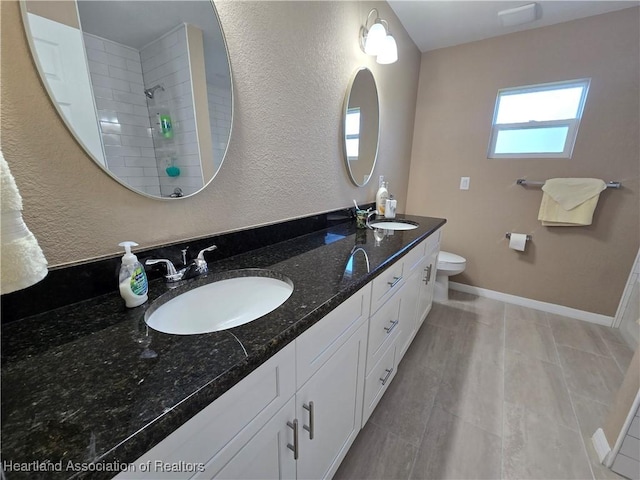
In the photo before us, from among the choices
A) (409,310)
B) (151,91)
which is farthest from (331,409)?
(151,91)

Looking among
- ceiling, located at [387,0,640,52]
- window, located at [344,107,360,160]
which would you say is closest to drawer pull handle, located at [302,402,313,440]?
window, located at [344,107,360,160]

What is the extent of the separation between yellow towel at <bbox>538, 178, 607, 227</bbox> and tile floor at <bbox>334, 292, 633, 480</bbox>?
34.2 inches

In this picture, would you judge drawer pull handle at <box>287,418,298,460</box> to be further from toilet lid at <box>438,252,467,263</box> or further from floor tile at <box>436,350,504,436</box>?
toilet lid at <box>438,252,467,263</box>

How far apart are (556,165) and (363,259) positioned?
2185 mm

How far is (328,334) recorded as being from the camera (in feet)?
2.45

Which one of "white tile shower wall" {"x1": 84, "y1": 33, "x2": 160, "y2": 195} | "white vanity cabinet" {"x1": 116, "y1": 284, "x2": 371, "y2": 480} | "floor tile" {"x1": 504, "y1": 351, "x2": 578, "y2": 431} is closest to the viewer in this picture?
"white vanity cabinet" {"x1": 116, "y1": 284, "x2": 371, "y2": 480}

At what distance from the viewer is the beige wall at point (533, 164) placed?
6.20ft

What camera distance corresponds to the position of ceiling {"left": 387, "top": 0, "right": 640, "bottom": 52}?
1.77 metres

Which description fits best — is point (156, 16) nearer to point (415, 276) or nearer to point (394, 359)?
point (415, 276)

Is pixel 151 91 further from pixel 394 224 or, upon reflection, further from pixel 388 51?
pixel 394 224

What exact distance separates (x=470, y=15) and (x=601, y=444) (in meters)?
2.67

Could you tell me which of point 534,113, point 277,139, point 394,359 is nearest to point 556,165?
Answer: point 534,113

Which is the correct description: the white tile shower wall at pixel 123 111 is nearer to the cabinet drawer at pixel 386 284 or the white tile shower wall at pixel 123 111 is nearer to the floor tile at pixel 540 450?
the cabinet drawer at pixel 386 284

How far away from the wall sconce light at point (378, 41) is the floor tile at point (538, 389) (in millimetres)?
2079
